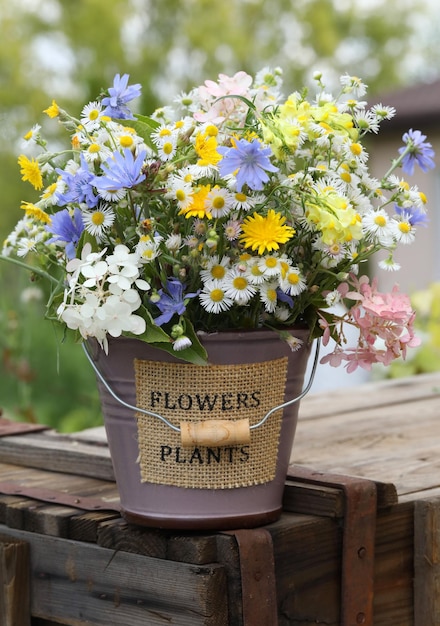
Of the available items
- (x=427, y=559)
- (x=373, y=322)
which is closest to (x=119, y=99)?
(x=373, y=322)

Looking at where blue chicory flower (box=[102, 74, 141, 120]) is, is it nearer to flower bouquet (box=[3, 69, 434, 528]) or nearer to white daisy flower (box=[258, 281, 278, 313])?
flower bouquet (box=[3, 69, 434, 528])

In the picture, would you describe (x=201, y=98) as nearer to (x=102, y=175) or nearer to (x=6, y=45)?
(x=102, y=175)

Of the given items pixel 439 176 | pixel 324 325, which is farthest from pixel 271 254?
pixel 439 176

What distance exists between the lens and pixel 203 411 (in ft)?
4.06

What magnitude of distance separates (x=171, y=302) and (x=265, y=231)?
0.49 feet

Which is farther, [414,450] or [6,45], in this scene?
[6,45]

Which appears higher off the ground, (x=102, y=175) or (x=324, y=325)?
(x=102, y=175)

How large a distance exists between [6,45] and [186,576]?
15.6m

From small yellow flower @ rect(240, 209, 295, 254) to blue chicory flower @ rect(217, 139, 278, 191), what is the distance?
0.05 metres

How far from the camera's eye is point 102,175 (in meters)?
1.23

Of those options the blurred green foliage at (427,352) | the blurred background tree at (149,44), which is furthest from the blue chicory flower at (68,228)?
the blurred background tree at (149,44)

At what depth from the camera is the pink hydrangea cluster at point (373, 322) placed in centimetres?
128

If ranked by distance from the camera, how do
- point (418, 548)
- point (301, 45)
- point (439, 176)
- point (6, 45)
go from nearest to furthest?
1. point (418, 548)
2. point (439, 176)
3. point (6, 45)
4. point (301, 45)

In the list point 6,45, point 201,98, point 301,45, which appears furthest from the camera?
point 301,45
